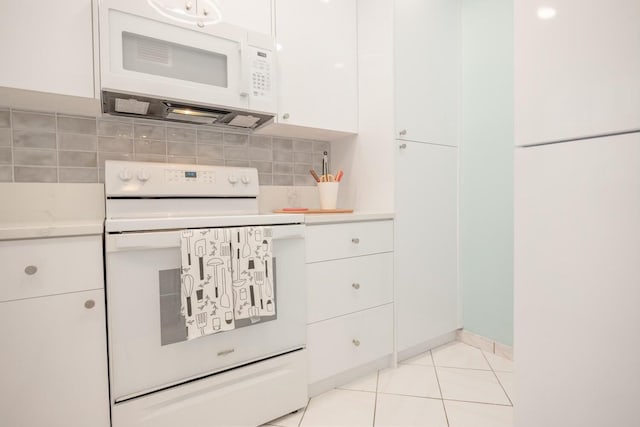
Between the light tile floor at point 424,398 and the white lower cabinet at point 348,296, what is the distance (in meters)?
0.12

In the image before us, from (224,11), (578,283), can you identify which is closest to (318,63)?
(224,11)

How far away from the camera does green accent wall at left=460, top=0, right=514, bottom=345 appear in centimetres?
190

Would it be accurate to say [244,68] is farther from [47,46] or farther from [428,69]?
[428,69]

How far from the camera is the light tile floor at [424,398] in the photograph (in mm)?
1384

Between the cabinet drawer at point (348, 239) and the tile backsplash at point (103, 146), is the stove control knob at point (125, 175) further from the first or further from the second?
the cabinet drawer at point (348, 239)

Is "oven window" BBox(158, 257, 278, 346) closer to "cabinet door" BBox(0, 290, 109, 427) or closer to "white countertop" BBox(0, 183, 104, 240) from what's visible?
"cabinet door" BBox(0, 290, 109, 427)

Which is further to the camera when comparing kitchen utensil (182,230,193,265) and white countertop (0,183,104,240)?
white countertop (0,183,104,240)

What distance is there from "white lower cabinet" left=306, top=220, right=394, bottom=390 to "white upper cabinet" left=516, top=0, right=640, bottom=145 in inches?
36.1

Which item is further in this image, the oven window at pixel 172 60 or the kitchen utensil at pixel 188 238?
the oven window at pixel 172 60

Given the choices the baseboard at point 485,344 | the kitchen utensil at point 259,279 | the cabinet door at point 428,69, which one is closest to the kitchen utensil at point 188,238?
the kitchen utensil at point 259,279

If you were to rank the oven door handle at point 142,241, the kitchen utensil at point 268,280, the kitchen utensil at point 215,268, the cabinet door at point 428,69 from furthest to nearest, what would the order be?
the cabinet door at point 428,69, the kitchen utensil at point 268,280, the kitchen utensil at point 215,268, the oven door handle at point 142,241

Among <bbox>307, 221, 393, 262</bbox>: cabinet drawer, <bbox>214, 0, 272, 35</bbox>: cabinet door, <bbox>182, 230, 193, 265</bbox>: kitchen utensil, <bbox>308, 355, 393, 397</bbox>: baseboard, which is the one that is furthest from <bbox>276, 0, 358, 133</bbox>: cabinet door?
<bbox>308, 355, 393, 397</bbox>: baseboard

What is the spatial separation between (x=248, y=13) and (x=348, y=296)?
1.43 meters

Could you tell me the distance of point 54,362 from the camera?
101cm
